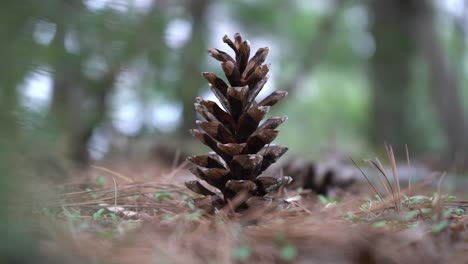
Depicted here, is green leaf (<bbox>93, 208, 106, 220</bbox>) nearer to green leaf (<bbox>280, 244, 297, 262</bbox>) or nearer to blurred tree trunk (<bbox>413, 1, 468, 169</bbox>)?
green leaf (<bbox>280, 244, 297, 262</bbox>)

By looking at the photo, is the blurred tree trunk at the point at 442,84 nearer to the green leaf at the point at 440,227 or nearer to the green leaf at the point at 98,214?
the green leaf at the point at 440,227

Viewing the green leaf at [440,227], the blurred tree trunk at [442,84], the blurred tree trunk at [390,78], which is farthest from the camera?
the blurred tree trunk at [390,78]

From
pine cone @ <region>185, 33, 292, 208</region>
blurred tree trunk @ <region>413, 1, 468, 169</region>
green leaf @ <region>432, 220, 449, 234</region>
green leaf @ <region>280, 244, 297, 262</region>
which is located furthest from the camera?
blurred tree trunk @ <region>413, 1, 468, 169</region>

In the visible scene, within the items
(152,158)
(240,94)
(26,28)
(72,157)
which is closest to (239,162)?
(240,94)

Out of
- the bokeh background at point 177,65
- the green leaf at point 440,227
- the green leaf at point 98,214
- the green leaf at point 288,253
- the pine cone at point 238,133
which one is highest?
the bokeh background at point 177,65

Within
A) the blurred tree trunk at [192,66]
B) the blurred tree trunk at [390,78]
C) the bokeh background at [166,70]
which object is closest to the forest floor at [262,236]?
the bokeh background at [166,70]

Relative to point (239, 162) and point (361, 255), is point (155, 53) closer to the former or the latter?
point (239, 162)

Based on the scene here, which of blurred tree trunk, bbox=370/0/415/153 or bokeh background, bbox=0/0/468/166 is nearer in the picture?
bokeh background, bbox=0/0/468/166

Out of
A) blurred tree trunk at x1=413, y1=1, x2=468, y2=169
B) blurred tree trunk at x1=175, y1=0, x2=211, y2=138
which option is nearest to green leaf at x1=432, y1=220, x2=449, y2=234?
blurred tree trunk at x1=175, y1=0, x2=211, y2=138
